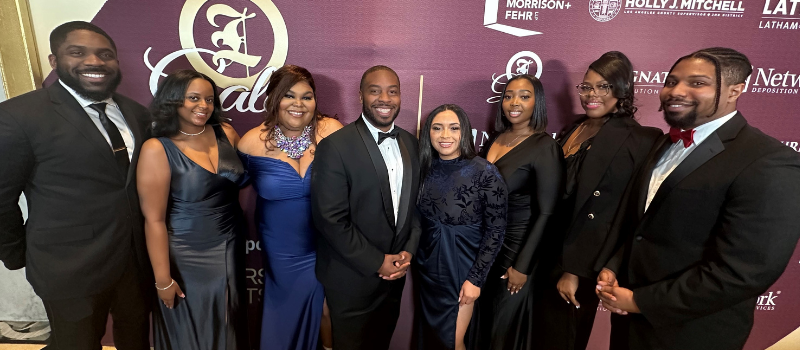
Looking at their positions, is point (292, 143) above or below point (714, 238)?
above

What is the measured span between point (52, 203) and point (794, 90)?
4.64 metres

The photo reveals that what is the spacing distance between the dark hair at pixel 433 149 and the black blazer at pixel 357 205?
2.0 inches

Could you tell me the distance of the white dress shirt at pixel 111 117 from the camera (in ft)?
6.41

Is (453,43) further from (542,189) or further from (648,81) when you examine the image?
(648,81)

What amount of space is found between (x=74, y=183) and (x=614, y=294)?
2.72 meters

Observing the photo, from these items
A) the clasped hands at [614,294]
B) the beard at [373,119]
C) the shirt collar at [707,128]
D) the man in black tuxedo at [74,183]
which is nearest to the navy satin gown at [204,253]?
the man in black tuxedo at [74,183]

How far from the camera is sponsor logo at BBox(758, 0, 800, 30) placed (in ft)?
8.11

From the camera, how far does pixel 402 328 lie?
3.21m

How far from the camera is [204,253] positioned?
218 cm

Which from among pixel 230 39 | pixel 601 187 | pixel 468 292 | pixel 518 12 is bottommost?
pixel 468 292

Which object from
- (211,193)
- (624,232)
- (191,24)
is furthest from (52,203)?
(624,232)

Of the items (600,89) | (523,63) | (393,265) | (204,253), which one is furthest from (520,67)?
(204,253)

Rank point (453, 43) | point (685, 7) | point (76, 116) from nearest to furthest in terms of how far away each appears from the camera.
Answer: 1. point (76, 116)
2. point (685, 7)
3. point (453, 43)

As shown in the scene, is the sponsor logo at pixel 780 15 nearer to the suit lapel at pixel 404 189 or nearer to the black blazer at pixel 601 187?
the black blazer at pixel 601 187
